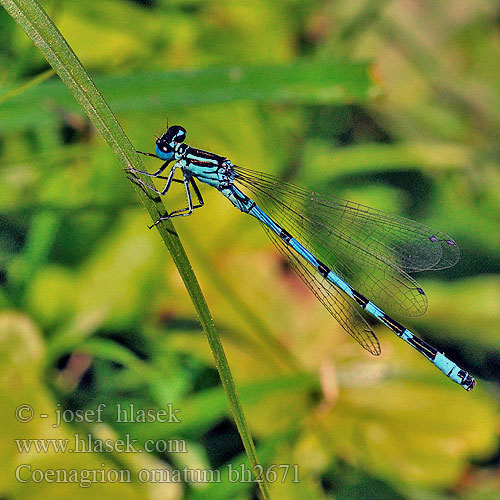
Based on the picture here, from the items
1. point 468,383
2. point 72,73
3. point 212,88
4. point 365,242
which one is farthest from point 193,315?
point 72,73

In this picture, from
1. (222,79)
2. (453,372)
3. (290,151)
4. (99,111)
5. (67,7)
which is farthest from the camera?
(290,151)

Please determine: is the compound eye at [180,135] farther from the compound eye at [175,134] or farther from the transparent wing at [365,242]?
the transparent wing at [365,242]

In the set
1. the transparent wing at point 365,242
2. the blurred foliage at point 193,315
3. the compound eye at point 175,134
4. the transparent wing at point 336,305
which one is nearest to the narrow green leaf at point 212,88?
the blurred foliage at point 193,315

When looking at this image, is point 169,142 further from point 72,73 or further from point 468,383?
point 468,383

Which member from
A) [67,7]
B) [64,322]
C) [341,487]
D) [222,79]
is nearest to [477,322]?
[341,487]

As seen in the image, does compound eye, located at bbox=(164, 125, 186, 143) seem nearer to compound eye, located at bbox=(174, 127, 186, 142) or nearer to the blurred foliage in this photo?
compound eye, located at bbox=(174, 127, 186, 142)

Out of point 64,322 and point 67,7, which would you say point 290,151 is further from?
point 64,322
